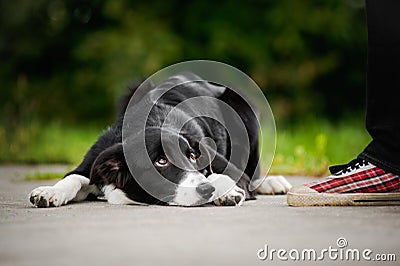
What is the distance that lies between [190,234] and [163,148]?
866 mm

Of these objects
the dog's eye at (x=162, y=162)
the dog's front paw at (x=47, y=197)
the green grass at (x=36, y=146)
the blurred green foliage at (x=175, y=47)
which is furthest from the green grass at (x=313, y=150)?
the blurred green foliage at (x=175, y=47)

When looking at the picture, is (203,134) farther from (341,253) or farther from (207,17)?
(207,17)

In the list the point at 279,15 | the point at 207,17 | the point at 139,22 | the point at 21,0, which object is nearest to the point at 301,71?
the point at 279,15

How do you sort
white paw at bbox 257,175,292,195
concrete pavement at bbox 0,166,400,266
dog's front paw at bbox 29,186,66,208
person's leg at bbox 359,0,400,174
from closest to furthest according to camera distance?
concrete pavement at bbox 0,166,400,266 → person's leg at bbox 359,0,400,174 → dog's front paw at bbox 29,186,66,208 → white paw at bbox 257,175,292,195

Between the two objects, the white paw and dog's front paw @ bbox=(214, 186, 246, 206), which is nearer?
dog's front paw @ bbox=(214, 186, 246, 206)

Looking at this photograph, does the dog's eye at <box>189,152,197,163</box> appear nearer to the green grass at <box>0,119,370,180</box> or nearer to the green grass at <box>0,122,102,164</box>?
the green grass at <box>0,119,370,180</box>

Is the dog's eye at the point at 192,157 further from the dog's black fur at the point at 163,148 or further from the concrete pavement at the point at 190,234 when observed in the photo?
the concrete pavement at the point at 190,234

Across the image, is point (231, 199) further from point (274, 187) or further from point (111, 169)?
point (274, 187)

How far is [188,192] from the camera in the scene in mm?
2803

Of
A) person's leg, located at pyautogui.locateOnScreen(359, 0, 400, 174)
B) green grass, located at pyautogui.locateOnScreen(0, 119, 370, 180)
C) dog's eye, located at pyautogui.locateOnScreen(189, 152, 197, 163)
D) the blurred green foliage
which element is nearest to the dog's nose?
dog's eye, located at pyautogui.locateOnScreen(189, 152, 197, 163)

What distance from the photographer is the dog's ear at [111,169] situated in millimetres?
2980

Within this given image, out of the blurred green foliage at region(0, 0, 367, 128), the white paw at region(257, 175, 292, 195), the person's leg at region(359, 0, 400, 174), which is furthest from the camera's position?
the blurred green foliage at region(0, 0, 367, 128)

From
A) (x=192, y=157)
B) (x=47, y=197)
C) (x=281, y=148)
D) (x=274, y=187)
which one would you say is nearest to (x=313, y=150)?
(x=281, y=148)

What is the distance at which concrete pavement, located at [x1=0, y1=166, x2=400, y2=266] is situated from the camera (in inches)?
68.7
